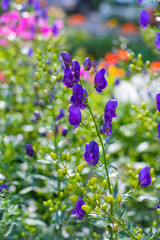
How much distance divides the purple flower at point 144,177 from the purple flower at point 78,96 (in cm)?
44

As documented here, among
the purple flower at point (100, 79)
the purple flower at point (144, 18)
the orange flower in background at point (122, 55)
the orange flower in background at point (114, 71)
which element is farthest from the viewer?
the orange flower in background at point (114, 71)

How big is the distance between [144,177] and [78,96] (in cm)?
51

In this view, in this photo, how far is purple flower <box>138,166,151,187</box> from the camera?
4.70 ft

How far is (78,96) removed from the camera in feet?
4.58

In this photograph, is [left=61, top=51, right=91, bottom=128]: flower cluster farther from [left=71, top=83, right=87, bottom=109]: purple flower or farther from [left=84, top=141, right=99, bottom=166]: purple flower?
[left=84, top=141, right=99, bottom=166]: purple flower

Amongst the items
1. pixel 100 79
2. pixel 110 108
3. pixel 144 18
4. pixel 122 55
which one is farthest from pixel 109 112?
pixel 122 55

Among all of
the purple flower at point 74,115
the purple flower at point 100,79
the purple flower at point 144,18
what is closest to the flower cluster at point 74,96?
the purple flower at point 74,115

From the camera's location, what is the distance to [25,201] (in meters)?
2.56

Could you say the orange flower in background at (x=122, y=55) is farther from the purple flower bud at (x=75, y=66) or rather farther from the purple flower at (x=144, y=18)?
the purple flower bud at (x=75, y=66)

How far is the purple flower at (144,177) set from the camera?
1.43 metres

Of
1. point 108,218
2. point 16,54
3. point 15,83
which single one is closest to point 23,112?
point 15,83

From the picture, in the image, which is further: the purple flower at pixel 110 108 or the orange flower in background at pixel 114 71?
the orange flower in background at pixel 114 71

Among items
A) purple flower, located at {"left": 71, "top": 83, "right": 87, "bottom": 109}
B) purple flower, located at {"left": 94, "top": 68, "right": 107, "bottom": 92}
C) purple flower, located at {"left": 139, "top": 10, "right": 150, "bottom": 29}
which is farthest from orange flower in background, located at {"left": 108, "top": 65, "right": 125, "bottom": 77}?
purple flower, located at {"left": 71, "top": 83, "right": 87, "bottom": 109}

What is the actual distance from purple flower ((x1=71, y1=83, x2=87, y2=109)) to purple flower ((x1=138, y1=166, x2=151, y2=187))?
0.44 metres
